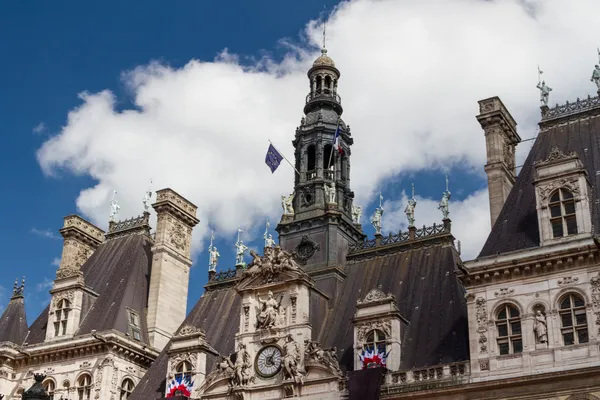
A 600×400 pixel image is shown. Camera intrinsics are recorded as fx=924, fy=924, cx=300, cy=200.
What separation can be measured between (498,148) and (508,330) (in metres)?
13.4

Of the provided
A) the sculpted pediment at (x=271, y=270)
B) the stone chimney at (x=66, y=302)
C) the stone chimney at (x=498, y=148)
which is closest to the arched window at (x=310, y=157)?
the sculpted pediment at (x=271, y=270)

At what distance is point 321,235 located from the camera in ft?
181

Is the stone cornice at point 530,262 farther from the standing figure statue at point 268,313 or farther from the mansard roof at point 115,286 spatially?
the mansard roof at point 115,286

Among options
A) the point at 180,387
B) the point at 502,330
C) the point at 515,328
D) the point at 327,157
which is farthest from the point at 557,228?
the point at 180,387

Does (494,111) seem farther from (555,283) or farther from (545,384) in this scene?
(545,384)

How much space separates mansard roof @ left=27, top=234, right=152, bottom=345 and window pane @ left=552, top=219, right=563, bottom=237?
27774 mm

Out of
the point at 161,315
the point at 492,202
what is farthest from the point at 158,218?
the point at 492,202

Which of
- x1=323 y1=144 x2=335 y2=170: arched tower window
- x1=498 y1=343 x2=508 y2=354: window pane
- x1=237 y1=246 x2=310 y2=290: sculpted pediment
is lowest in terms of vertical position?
x1=498 y1=343 x2=508 y2=354: window pane

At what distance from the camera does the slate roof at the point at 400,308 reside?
45.1 metres

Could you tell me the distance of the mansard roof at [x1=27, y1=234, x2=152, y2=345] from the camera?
192 feet

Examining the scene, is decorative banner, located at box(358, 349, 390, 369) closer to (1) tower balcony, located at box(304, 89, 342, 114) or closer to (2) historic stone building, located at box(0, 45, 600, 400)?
(2) historic stone building, located at box(0, 45, 600, 400)

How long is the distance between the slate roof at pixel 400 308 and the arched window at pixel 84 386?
3.27 m

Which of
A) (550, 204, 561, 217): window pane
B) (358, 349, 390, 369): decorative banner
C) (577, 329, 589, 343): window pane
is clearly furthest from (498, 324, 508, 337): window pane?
(358, 349, 390, 369): decorative banner

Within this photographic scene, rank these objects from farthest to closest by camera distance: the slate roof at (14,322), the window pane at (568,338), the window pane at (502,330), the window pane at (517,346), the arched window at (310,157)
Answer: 1. the slate roof at (14,322)
2. the arched window at (310,157)
3. the window pane at (502,330)
4. the window pane at (517,346)
5. the window pane at (568,338)
